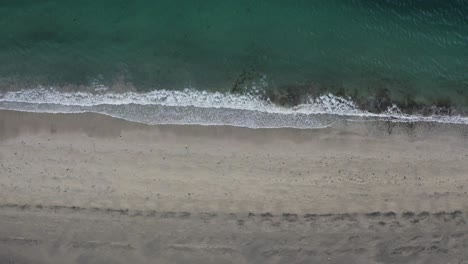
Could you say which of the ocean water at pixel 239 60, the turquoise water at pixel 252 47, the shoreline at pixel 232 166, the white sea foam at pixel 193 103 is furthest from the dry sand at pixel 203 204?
the turquoise water at pixel 252 47

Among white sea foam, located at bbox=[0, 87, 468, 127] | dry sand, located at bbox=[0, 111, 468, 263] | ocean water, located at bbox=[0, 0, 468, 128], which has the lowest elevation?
dry sand, located at bbox=[0, 111, 468, 263]

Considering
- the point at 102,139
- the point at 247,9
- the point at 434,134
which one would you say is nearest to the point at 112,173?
the point at 102,139

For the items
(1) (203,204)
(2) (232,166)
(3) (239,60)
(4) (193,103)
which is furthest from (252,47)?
(1) (203,204)

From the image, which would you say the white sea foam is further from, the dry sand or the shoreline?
the dry sand

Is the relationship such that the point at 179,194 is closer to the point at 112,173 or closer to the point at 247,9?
the point at 112,173

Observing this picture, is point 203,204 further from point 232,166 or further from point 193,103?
point 193,103

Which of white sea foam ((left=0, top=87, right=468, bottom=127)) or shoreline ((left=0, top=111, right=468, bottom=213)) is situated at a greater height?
white sea foam ((left=0, top=87, right=468, bottom=127))

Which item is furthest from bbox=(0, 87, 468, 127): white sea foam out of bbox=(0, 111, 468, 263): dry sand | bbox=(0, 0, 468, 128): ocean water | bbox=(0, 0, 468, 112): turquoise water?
bbox=(0, 111, 468, 263): dry sand
